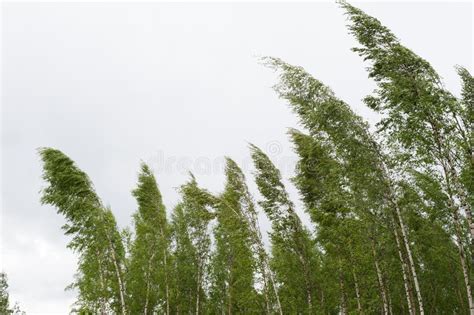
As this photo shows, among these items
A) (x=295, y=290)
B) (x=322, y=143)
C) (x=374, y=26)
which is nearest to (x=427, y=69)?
(x=374, y=26)

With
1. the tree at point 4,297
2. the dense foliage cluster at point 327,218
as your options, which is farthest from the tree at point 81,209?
the tree at point 4,297

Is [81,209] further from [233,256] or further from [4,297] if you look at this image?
[4,297]

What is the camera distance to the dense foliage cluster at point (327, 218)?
14.7 m

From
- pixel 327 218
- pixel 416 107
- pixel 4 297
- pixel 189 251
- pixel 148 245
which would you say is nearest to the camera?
pixel 416 107

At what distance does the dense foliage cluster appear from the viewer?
14727mm

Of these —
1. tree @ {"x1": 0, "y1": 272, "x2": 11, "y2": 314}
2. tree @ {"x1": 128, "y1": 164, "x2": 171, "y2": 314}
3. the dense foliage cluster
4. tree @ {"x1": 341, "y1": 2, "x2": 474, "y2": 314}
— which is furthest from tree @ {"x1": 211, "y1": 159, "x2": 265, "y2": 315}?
tree @ {"x1": 0, "y1": 272, "x2": 11, "y2": 314}

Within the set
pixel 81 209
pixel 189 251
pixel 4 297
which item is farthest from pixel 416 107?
pixel 4 297

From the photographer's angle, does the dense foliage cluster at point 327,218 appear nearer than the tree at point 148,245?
Yes

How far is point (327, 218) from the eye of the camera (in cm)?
2122

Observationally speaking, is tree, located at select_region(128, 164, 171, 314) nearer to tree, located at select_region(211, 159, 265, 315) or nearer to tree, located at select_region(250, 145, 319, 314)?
tree, located at select_region(211, 159, 265, 315)

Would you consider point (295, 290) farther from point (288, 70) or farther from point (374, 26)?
point (374, 26)

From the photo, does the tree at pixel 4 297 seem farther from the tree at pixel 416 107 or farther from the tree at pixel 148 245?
the tree at pixel 416 107

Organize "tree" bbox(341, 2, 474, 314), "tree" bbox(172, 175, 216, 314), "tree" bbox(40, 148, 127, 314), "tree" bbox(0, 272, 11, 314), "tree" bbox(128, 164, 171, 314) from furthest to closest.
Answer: "tree" bbox(0, 272, 11, 314) → "tree" bbox(172, 175, 216, 314) → "tree" bbox(128, 164, 171, 314) → "tree" bbox(40, 148, 127, 314) → "tree" bbox(341, 2, 474, 314)

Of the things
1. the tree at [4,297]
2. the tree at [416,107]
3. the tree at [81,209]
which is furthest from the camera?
the tree at [4,297]
